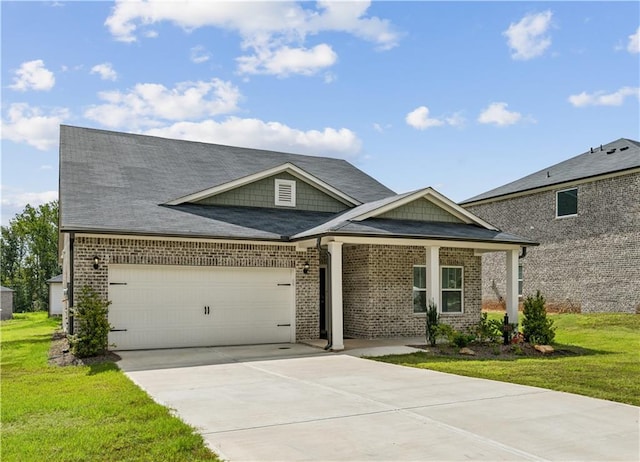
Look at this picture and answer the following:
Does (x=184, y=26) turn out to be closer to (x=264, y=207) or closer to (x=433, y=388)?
(x=264, y=207)

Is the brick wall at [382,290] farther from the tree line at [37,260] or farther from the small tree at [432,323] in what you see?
the tree line at [37,260]

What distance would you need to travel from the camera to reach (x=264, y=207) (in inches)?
673

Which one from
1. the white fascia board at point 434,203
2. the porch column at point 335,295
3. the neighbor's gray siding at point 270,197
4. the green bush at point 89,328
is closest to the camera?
the green bush at point 89,328

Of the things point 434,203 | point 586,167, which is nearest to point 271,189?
point 434,203

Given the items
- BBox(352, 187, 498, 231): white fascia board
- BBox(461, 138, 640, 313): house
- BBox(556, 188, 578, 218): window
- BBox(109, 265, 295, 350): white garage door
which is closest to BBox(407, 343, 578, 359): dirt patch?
BBox(352, 187, 498, 231): white fascia board

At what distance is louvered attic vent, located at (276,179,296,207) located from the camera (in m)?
17.3

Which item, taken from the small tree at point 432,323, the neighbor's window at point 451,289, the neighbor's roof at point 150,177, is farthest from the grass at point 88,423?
the neighbor's window at point 451,289

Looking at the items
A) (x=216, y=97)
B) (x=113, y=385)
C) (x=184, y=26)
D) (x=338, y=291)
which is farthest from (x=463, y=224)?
(x=113, y=385)

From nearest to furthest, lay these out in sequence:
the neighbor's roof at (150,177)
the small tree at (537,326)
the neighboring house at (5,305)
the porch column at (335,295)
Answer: the porch column at (335,295) → the neighbor's roof at (150,177) → the small tree at (537,326) → the neighboring house at (5,305)

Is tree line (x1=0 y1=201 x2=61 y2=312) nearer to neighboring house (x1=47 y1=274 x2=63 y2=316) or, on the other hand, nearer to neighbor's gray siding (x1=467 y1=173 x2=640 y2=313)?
neighboring house (x1=47 y1=274 x2=63 y2=316)

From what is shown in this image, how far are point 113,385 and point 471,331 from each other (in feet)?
29.0

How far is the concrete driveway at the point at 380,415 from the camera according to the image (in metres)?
5.55

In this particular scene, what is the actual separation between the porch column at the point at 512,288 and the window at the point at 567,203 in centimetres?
971

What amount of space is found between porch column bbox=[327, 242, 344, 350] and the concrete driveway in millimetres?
2465
